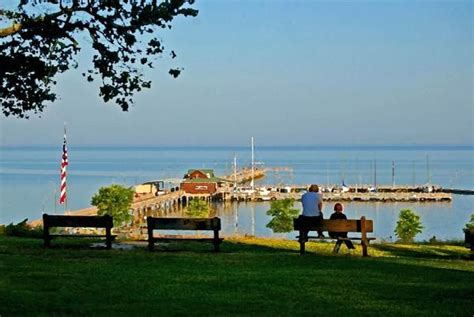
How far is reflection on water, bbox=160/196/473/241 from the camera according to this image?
70500 mm

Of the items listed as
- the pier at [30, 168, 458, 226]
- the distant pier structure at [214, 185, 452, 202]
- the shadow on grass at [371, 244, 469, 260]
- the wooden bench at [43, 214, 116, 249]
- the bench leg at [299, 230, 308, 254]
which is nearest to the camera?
the bench leg at [299, 230, 308, 254]

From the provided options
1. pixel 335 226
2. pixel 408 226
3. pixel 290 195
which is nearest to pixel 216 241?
pixel 335 226

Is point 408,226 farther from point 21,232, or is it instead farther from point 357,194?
point 357,194

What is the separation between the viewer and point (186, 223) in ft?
59.0

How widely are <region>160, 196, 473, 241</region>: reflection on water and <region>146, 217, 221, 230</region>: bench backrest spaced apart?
136ft

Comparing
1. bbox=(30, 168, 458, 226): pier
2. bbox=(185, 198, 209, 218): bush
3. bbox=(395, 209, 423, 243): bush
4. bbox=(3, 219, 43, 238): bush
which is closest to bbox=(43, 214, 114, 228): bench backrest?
bbox=(3, 219, 43, 238): bush

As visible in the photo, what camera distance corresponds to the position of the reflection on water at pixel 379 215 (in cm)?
7050

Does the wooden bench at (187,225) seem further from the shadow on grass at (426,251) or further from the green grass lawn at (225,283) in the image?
the shadow on grass at (426,251)

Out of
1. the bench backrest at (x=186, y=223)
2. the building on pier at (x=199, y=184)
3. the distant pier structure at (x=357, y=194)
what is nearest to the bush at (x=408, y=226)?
the bench backrest at (x=186, y=223)

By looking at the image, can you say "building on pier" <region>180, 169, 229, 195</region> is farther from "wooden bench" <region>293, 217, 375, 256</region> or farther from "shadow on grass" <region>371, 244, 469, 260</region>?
"wooden bench" <region>293, 217, 375, 256</region>

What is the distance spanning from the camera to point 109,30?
1235 centimetres

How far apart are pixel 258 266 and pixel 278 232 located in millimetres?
45197

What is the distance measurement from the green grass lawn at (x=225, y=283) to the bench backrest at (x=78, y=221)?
1.85 feet

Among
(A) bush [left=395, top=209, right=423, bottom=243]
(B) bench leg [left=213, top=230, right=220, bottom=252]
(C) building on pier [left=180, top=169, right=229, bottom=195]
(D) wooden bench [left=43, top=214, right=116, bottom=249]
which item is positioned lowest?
(A) bush [left=395, top=209, right=423, bottom=243]
